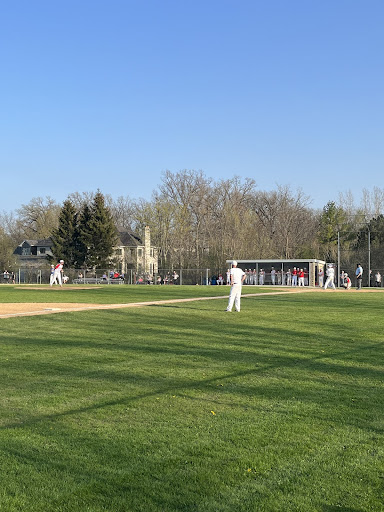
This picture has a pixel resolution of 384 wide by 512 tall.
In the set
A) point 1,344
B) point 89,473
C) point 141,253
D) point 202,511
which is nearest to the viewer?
point 202,511

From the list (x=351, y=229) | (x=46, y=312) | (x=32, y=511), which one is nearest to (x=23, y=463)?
(x=32, y=511)

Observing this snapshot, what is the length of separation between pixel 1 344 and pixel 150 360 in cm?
369

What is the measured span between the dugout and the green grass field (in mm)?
49154

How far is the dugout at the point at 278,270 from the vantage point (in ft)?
197

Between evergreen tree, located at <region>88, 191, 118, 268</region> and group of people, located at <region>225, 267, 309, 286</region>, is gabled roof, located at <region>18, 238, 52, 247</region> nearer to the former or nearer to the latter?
evergreen tree, located at <region>88, 191, 118, 268</region>

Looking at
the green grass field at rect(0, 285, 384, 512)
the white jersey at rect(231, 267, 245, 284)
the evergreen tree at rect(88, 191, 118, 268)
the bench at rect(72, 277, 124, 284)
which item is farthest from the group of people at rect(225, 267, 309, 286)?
the green grass field at rect(0, 285, 384, 512)

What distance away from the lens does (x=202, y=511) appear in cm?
358

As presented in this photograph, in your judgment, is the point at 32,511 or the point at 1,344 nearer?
the point at 32,511

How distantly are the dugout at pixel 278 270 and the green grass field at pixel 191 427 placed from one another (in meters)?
49.2

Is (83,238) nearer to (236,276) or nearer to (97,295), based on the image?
(97,295)

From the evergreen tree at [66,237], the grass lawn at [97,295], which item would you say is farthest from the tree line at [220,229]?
the grass lawn at [97,295]

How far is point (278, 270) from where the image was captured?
61.6m

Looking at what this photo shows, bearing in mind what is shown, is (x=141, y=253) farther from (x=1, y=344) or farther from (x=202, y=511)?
(x=202, y=511)

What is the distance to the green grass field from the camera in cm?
384
